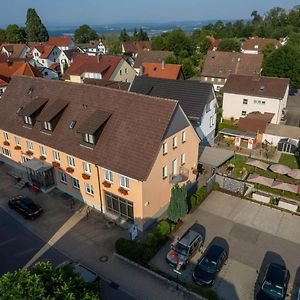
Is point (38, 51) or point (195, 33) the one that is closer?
point (38, 51)

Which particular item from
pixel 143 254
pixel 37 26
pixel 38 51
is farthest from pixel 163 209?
pixel 37 26

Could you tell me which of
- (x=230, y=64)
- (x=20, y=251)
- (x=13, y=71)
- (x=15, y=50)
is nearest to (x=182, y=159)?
(x=20, y=251)

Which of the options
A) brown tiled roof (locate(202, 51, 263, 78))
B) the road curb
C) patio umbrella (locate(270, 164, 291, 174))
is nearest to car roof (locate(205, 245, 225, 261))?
the road curb

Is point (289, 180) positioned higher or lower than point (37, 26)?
lower

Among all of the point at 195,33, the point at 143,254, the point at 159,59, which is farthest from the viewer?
the point at 195,33

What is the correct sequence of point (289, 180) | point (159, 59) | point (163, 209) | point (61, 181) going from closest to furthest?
point (163, 209) → point (61, 181) → point (289, 180) → point (159, 59)

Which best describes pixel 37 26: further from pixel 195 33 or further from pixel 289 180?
pixel 289 180
